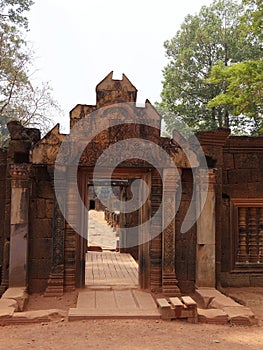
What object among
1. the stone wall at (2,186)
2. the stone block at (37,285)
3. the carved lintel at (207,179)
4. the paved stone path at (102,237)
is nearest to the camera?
the stone block at (37,285)

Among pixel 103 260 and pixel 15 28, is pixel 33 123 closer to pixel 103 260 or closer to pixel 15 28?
pixel 15 28

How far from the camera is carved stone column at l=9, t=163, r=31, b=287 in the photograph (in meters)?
6.38

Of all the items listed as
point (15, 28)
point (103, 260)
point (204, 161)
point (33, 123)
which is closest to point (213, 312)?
point (204, 161)

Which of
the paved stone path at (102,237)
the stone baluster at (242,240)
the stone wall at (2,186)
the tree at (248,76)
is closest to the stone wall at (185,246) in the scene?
the stone baluster at (242,240)

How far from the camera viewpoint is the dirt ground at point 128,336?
427 centimetres

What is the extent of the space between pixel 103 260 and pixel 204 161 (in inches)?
219

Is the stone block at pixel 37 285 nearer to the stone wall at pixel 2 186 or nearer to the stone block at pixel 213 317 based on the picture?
the stone wall at pixel 2 186

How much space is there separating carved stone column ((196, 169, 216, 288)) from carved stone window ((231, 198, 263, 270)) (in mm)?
1016

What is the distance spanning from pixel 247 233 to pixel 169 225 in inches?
79.1

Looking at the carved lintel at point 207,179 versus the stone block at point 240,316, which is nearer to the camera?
the stone block at point 240,316

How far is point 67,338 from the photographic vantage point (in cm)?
449

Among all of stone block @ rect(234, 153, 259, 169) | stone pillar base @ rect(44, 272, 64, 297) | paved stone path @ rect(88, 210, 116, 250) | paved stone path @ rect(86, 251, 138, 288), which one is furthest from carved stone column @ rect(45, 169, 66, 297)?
paved stone path @ rect(88, 210, 116, 250)

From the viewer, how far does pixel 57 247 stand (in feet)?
21.6

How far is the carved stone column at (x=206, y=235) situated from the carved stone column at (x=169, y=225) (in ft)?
1.56
